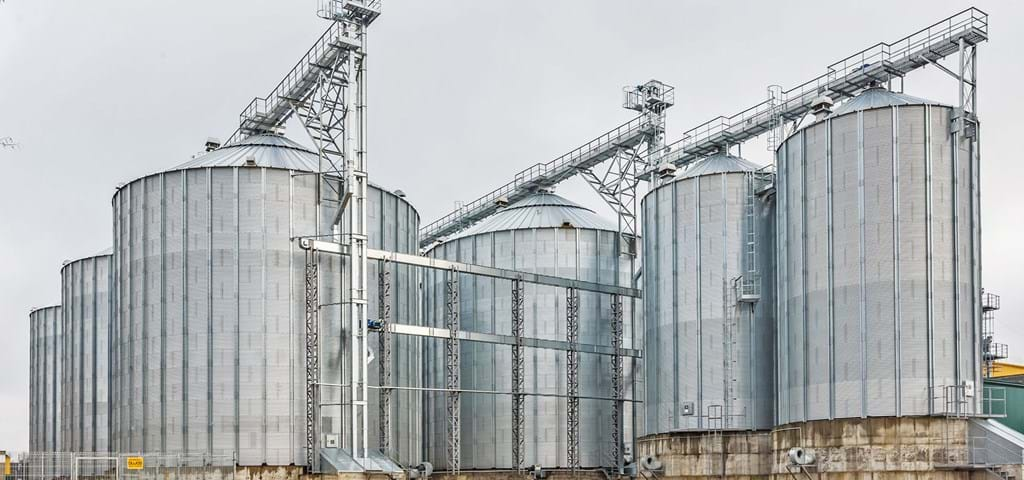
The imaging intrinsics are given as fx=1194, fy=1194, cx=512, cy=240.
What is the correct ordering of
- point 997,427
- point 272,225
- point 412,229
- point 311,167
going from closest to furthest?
1. point 997,427
2. point 272,225
3. point 311,167
4. point 412,229

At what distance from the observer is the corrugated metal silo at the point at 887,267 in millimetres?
47125

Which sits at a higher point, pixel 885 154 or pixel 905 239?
pixel 885 154

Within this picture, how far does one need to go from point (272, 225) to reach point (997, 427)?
30918 millimetres

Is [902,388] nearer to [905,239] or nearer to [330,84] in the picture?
[905,239]

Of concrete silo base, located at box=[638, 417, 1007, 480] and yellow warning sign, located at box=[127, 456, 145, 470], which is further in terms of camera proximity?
yellow warning sign, located at box=[127, 456, 145, 470]

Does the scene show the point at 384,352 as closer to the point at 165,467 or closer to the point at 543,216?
the point at 165,467

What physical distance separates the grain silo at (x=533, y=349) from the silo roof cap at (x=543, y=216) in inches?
5.4

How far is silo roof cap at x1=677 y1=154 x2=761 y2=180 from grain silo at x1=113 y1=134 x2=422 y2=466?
18930mm

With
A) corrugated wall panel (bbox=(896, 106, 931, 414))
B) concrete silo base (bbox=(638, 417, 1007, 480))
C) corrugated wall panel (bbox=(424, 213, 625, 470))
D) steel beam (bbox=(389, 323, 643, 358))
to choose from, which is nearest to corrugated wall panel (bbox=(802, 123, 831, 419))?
concrete silo base (bbox=(638, 417, 1007, 480))

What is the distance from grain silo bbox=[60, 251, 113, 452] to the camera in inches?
2864

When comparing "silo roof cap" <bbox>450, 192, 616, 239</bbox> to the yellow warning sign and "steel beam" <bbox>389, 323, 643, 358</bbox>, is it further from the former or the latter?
the yellow warning sign

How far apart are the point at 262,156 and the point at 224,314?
8152 millimetres

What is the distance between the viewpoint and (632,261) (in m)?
71.4

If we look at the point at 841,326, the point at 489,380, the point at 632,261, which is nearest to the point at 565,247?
the point at 632,261
